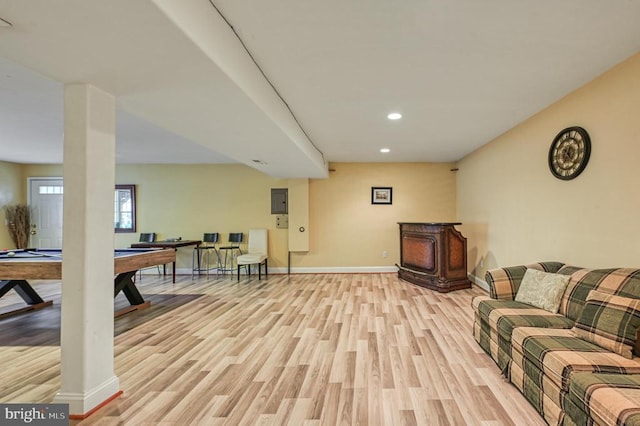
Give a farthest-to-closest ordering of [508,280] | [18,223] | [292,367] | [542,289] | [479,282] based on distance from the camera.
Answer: [18,223] → [479,282] → [508,280] → [542,289] → [292,367]

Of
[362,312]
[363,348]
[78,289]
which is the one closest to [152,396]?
[78,289]

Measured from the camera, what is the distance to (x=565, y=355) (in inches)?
66.4

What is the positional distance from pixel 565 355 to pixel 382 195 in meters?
4.98

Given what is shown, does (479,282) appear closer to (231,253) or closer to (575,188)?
(575,188)

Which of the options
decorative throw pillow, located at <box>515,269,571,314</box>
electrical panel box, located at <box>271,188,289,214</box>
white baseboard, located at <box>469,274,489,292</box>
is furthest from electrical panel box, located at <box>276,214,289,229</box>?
decorative throw pillow, located at <box>515,269,571,314</box>

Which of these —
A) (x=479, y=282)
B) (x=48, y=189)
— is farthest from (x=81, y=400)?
(x=48, y=189)

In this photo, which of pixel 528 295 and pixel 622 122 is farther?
pixel 528 295

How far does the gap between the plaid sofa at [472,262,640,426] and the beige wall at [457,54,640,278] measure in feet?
1.16

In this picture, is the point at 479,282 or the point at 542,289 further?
the point at 479,282

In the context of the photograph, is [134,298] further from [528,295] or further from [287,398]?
[528,295]

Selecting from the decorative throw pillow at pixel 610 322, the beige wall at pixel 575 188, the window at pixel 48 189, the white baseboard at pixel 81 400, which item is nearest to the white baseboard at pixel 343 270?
the beige wall at pixel 575 188

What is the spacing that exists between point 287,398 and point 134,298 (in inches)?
126

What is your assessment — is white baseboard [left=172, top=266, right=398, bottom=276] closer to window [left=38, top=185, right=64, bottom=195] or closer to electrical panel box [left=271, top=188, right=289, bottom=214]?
electrical panel box [left=271, top=188, right=289, bottom=214]

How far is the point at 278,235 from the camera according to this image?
6684 mm
